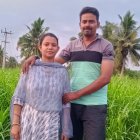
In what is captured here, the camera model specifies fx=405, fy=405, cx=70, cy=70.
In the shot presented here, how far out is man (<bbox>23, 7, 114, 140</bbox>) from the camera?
10.3 feet

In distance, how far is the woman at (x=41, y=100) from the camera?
3041 millimetres

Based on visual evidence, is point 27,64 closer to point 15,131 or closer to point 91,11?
point 15,131

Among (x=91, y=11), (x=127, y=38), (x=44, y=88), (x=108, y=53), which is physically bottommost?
(x=44, y=88)

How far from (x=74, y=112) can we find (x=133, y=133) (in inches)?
51.7

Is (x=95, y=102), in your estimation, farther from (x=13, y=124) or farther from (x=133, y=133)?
A: (x=133, y=133)

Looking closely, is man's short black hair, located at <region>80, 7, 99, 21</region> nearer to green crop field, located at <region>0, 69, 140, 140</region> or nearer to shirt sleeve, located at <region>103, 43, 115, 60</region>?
shirt sleeve, located at <region>103, 43, 115, 60</region>

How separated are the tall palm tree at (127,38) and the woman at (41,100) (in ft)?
102

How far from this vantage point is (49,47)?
3033 millimetres

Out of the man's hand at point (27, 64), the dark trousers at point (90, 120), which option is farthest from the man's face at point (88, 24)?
the dark trousers at point (90, 120)

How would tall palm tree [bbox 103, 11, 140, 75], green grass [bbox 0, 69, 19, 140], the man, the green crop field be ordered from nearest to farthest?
1. the man
2. green grass [bbox 0, 69, 19, 140]
3. the green crop field
4. tall palm tree [bbox 103, 11, 140, 75]

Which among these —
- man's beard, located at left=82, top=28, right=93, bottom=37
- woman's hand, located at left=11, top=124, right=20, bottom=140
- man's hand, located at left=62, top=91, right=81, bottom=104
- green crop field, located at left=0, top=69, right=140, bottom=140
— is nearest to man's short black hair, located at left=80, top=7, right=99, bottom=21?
man's beard, located at left=82, top=28, right=93, bottom=37

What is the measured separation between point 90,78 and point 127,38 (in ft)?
105

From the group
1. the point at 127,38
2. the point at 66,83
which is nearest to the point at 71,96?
the point at 66,83

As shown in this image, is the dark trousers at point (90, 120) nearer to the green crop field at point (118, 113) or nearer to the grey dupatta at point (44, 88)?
the grey dupatta at point (44, 88)
